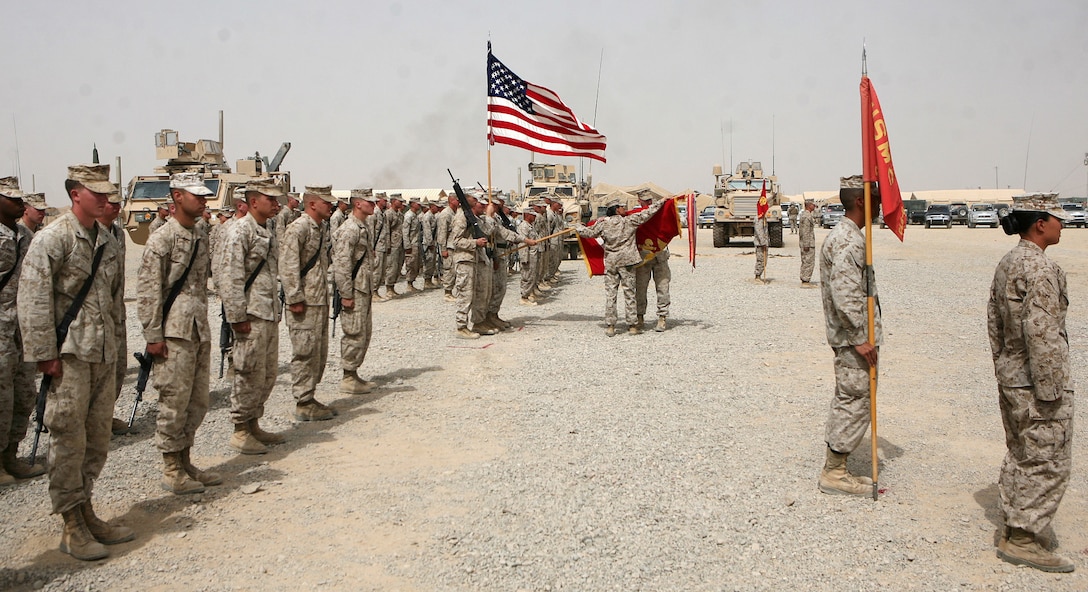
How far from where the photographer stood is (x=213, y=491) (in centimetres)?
533

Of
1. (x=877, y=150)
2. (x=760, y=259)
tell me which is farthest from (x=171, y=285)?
(x=760, y=259)

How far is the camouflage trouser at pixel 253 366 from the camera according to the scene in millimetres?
5930

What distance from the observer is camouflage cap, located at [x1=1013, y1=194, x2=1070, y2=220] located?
13.8ft

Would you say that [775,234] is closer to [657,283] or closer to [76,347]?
[657,283]

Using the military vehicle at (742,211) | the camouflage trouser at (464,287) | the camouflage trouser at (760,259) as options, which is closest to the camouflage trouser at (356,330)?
the camouflage trouser at (464,287)

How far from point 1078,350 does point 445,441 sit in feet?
24.3

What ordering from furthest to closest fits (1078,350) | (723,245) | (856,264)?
(723,245) → (1078,350) → (856,264)

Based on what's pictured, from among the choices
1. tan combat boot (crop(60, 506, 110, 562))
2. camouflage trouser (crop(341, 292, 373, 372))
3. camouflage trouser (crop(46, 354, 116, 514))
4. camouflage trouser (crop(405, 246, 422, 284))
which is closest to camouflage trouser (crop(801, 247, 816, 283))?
camouflage trouser (crop(405, 246, 422, 284))

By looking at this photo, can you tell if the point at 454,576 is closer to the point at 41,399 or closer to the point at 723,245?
the point at 41,399

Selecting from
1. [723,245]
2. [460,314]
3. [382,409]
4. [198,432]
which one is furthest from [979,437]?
[723,245]

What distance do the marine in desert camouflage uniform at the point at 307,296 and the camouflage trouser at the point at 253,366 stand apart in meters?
0.73

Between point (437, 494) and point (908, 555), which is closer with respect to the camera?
point (908, 555)

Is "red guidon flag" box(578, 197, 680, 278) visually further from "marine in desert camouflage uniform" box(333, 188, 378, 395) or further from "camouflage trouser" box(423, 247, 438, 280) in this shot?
"camouflage trouser" box(423, 247, 438, 280)

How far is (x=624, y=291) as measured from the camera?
11242 millimetres
